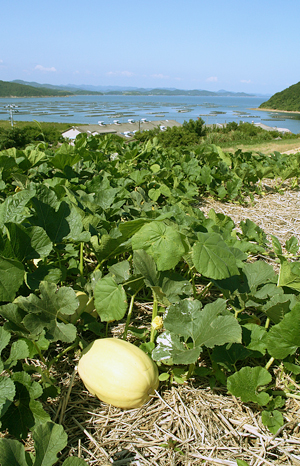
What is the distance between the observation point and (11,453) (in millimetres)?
760

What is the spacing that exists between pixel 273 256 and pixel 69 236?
159 cm

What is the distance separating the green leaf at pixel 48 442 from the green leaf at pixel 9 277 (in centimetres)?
44

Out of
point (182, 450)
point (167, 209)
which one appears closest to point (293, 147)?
point (167, 209)

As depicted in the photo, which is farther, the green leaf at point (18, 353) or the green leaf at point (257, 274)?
the green leaf at point (257, 274)

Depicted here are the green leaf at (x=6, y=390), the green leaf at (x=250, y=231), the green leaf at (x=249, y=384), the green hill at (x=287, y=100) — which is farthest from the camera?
the green hill at (x=287, y=100)

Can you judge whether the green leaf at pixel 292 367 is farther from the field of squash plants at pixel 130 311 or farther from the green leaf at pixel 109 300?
the green leaf at pixel 109 300

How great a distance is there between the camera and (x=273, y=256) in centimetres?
238

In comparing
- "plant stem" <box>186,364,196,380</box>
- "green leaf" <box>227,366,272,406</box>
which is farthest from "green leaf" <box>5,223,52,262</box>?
"green leaf" <box>227,366,272,406</box>

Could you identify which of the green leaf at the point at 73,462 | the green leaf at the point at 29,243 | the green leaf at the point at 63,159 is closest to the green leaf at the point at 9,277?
the green leaf at the point at 29,243

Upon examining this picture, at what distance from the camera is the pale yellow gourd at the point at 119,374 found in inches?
44.4

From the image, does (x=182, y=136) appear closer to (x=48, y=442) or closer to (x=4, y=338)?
(x=4, y=338)

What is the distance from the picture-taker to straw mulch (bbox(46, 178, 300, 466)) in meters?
0.99

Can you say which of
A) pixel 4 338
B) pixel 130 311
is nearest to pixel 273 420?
pixel 130 311

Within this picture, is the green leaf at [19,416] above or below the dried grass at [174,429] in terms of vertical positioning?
above
